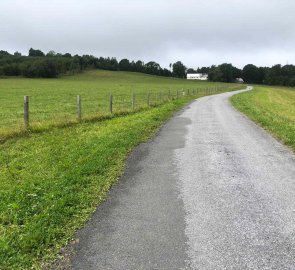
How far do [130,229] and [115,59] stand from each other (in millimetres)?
188009

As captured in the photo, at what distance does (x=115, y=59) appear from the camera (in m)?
188

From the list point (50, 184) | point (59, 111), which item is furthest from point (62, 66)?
point (50, 184)

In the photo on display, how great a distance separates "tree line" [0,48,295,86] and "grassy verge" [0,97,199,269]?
413ft

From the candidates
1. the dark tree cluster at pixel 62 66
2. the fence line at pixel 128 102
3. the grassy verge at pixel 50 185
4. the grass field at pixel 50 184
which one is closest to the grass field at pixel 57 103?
the fence line at pixel 128 102

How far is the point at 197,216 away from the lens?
5766mm

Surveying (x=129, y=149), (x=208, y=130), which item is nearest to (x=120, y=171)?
(x=129, y=149)

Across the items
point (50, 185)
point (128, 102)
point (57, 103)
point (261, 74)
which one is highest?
point (261, 74)

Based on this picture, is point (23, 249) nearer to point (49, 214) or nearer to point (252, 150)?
point (49, 214)

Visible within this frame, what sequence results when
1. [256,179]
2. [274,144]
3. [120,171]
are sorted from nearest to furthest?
1. [256,179]
2. [120,171]
3. [274,144]

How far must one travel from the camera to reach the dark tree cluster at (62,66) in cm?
13212

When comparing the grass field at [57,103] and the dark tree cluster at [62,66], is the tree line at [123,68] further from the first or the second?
the grass field at [57,103]

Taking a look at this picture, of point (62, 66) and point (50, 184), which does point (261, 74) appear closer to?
point (62, 66)

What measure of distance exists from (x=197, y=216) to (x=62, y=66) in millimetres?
148856

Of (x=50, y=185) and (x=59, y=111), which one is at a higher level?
(x=50, y=185)
